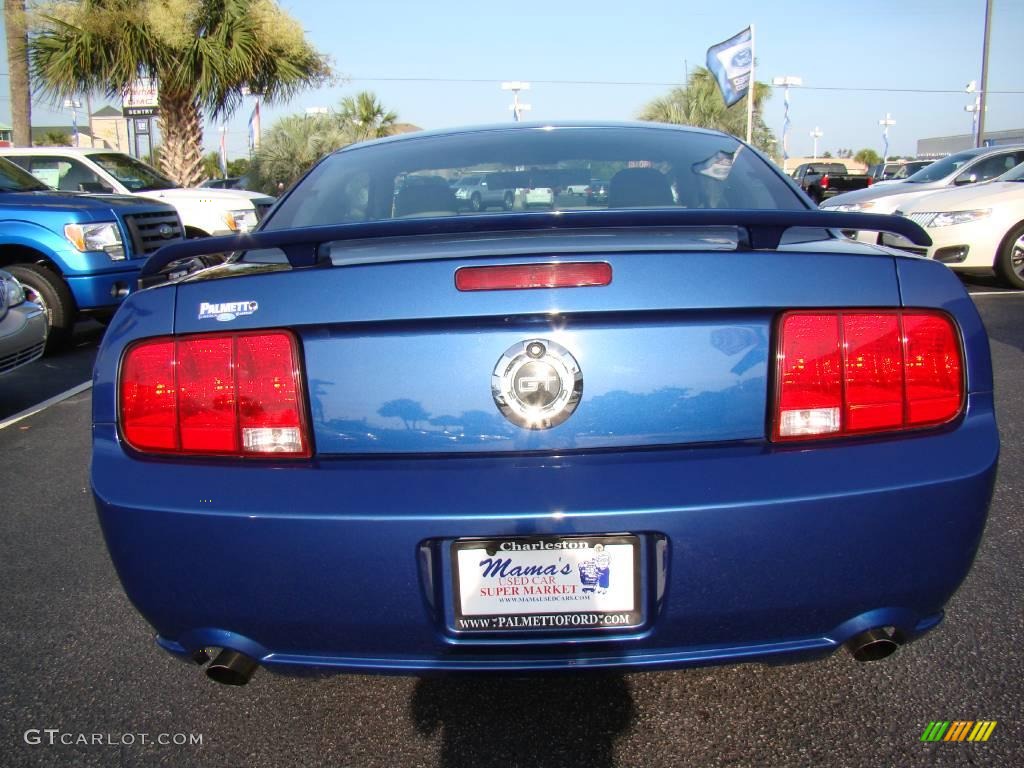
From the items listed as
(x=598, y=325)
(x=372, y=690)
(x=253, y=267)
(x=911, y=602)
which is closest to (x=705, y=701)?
(x=911, y=602)

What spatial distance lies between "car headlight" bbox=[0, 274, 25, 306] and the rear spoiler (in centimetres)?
423

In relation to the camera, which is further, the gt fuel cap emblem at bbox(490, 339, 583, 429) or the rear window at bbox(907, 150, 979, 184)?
the rear window at bbox(907, 150, 979, 184)

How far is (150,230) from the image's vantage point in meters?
8.00

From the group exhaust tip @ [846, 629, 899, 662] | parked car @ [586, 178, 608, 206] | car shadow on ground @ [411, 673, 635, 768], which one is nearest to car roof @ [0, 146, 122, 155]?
parked car @ [586, 178, 608, 206]

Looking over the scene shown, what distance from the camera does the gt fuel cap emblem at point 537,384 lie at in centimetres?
162

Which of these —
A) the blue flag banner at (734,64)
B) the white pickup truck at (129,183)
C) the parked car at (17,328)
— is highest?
the blue flag banner at (734,64)

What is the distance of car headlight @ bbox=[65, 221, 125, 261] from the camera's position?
23.1 ft

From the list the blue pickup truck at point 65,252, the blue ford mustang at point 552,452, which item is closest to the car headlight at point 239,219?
the blue pickup truck at point 65,252

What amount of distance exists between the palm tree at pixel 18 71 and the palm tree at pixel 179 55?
31cm

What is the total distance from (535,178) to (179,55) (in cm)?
1566

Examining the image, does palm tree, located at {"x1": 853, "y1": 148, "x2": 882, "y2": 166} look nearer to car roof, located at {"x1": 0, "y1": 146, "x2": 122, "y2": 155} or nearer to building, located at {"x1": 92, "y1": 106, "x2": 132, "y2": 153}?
building, located at {"x1": 92, "y1": 106, "x2": 132, "y2": 153}

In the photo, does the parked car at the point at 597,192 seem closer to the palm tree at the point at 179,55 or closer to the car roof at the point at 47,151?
the car roof at the point at 47,151

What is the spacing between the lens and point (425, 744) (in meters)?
1.97

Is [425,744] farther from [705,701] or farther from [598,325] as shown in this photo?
[598,325]
